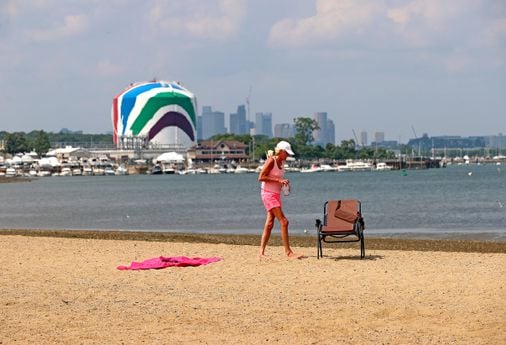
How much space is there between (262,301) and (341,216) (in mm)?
3087

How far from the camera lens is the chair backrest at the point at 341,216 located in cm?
1155

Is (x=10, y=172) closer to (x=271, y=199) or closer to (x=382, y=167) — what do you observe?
(x=382, y=167)

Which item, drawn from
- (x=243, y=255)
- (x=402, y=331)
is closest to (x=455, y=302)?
(x=402, y=331)

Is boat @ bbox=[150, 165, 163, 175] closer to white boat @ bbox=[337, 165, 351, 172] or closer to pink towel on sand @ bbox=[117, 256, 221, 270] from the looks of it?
white boat @ bbox=[337, 165, 351, 172]

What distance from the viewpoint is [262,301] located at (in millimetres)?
8773

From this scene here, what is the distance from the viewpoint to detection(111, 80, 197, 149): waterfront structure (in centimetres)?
13312

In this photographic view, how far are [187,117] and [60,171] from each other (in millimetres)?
17337

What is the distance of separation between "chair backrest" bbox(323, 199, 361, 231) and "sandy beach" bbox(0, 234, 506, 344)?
0.36 metres

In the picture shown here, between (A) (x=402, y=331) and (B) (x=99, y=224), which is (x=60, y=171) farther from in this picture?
Result: (A) (x=402, y=331)

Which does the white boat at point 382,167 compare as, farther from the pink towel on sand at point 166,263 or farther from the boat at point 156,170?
the pink towel on sand at point 166,263

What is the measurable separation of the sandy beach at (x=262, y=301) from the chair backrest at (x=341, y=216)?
1.20ft

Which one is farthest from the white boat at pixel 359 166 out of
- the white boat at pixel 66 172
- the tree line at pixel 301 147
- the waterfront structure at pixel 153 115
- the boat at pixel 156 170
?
the white boat at pixel 66 172

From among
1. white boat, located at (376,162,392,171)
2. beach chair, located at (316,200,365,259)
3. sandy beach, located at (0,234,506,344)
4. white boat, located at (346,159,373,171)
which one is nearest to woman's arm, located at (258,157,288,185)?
beach chair, located at (316,200,365,259)

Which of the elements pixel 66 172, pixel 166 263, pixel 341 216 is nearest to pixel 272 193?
pixel 341 216
